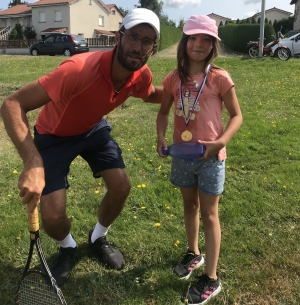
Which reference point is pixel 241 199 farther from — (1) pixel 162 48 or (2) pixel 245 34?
(1) pixel 162 48

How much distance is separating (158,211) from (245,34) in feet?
85.2

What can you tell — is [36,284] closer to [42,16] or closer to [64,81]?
[64,81]

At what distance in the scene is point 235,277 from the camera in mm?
2727

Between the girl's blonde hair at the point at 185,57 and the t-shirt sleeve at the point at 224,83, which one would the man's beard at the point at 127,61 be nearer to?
the girl's blonde hair at the point at 185,57

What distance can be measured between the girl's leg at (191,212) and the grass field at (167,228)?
0.24 meters

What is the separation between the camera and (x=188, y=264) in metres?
2.79

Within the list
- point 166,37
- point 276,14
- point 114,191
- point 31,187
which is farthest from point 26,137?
point 276,14

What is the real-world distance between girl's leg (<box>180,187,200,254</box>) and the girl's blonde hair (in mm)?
786

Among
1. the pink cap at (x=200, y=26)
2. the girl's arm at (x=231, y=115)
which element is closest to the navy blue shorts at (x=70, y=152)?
the girl's arm at (x=231, y=115)

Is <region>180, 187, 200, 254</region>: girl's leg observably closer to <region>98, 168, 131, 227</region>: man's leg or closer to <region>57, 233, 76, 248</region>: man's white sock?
<region>98, 168, 131, 227</region>: man's leg

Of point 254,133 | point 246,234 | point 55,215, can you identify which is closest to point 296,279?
point 246,234

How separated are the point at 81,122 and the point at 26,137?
2.00ft

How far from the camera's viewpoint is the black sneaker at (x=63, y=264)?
8.81 ft

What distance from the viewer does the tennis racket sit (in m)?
2.03
